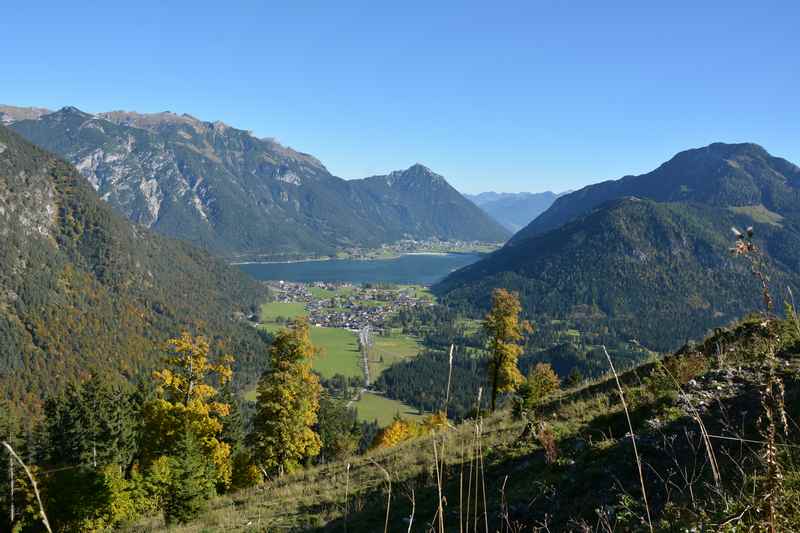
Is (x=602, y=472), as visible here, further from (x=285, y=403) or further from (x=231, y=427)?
(x=231, y=427)

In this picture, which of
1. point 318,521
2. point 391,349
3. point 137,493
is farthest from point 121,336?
point 318,521

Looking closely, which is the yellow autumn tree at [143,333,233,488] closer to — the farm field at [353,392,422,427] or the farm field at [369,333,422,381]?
the farm field at [353,392,422,427]

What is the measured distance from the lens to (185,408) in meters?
22.2

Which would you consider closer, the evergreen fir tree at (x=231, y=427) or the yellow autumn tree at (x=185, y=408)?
the yellow autumn tree at (x=185, y=408)

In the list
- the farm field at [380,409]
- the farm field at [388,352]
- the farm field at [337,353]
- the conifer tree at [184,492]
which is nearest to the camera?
the conifer tree at [184,492]

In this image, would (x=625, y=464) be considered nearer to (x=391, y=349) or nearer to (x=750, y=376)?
(x=750, y=376)

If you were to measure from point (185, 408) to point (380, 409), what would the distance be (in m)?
98.8

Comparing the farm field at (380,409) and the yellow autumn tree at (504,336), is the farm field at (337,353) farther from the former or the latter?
the yellow autumn tree at (504,336)

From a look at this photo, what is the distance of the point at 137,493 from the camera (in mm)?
18453

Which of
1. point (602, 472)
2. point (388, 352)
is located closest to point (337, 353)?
point (388, 352)

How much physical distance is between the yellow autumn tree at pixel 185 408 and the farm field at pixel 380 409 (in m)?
83.7

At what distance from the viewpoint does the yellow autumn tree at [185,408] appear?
22344 mm

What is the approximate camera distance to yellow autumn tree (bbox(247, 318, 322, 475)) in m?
22.8

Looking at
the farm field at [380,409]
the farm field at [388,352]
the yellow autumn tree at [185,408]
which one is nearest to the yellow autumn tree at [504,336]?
A: the yellow autumn tree at [185,408]
